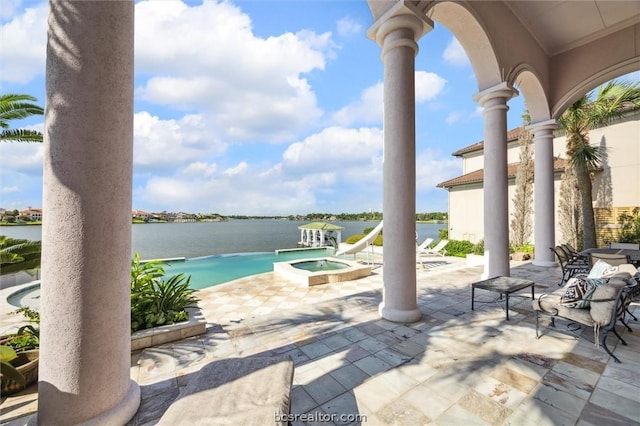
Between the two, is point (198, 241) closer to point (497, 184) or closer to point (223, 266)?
point (223, 266)

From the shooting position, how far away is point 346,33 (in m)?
6.73

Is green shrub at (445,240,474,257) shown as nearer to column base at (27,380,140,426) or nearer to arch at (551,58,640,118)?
arch at (551,58,640,118)

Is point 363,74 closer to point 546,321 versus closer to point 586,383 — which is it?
point 546,321

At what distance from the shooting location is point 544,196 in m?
9.26

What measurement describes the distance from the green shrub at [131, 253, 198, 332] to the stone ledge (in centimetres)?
18

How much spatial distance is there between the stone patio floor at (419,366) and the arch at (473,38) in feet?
17.9

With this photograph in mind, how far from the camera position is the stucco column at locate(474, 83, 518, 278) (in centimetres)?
663

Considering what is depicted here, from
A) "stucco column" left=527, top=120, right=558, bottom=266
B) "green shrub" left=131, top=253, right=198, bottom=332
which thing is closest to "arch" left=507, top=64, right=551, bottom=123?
"stucco column" left=527, top=120, right=558, bottom=266

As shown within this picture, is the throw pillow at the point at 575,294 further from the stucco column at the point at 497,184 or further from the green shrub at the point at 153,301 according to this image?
the green shrub at the point at 153,301

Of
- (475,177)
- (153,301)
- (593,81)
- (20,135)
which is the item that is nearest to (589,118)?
(593,81)

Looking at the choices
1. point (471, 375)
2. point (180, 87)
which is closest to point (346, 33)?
point (180, 87)

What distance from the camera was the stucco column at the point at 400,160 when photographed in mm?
4340

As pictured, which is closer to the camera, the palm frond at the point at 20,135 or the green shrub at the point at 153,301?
the green shrub at the point at 153,301

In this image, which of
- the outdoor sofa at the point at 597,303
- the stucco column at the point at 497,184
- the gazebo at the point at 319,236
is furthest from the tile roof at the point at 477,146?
the outdoor sofa at the point at 597,303
